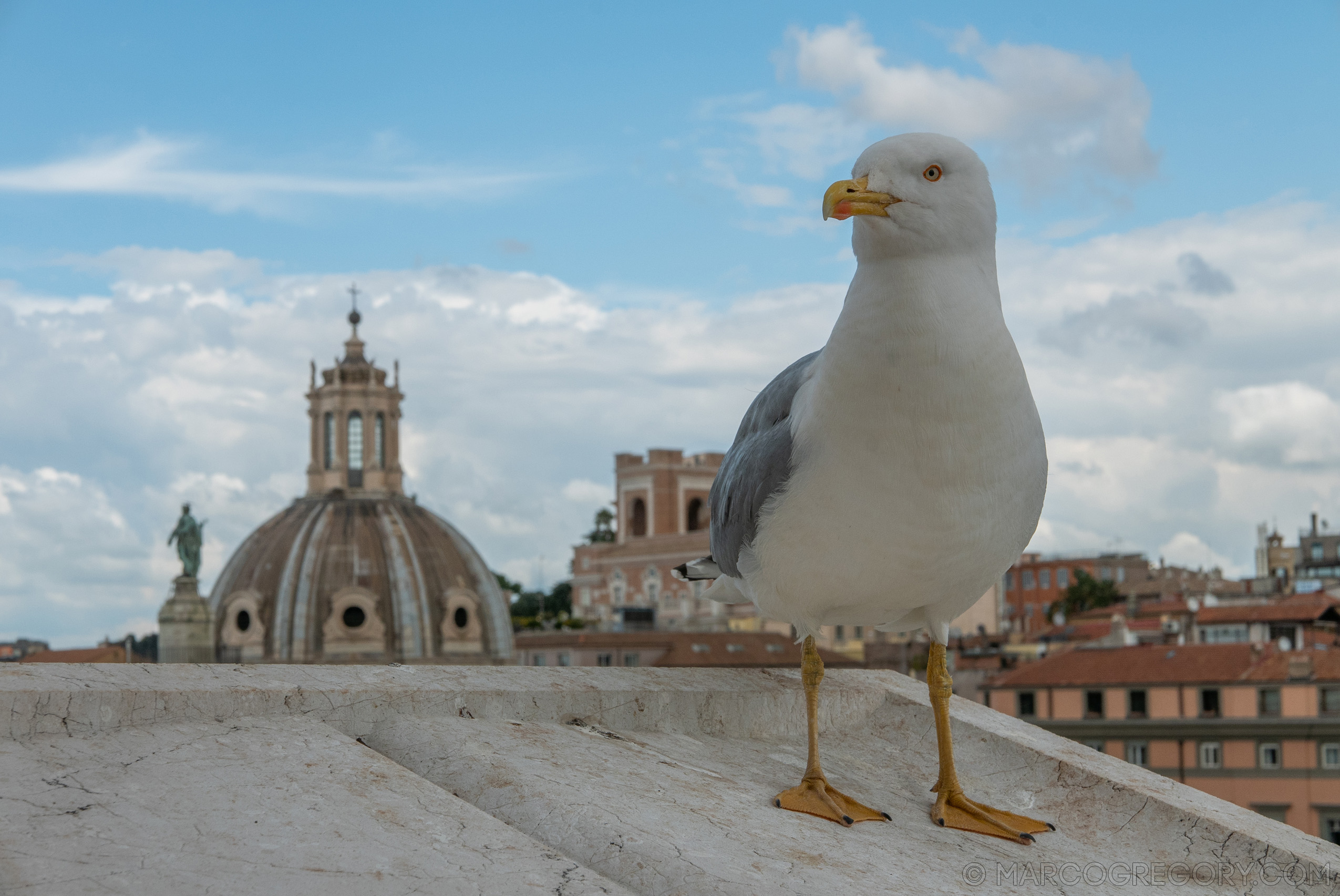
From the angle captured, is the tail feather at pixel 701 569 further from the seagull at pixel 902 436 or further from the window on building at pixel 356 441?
the window on building at pixel 356 441

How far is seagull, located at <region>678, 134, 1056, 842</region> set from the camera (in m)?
4.14

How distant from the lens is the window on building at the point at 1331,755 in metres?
37.3

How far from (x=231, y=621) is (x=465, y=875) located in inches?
2101

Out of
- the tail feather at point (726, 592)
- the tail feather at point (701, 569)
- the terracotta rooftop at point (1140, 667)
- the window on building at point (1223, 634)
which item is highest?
the tail feather at point (701, 569)

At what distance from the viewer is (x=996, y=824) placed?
185 inches

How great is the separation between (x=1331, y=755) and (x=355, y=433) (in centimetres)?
3619

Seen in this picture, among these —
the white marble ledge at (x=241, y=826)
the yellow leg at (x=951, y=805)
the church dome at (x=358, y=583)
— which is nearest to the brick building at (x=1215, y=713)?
the church dome at (x=358, y=583)

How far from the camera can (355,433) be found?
199 ft

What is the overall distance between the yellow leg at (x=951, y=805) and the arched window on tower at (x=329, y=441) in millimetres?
56254

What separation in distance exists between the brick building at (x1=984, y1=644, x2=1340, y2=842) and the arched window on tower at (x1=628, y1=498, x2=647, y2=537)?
5289cm

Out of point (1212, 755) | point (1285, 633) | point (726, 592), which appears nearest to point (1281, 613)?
point (1285, 633)

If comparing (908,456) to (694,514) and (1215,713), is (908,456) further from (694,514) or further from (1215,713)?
(694,514)

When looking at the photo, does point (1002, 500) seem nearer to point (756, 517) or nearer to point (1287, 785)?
point (756, 517)

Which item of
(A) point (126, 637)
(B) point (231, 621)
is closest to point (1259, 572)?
(B) point (231, 621)
